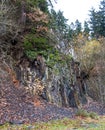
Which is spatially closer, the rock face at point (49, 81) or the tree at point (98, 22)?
the rock face at point (49, 81)

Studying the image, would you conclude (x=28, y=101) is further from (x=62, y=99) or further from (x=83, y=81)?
(x=83, y=81)

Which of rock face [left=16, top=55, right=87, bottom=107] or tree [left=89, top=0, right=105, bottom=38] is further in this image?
tree [left=89, top=0, right=105, bottom=38]

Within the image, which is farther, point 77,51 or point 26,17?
point 77,51

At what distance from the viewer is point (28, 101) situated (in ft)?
67.0

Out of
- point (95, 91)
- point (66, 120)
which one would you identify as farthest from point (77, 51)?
point (66, 120)

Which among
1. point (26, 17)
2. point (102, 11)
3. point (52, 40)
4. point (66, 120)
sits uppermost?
point (102, 11)

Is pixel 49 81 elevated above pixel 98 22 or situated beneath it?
situated beneath

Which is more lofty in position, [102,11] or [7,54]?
[102,11]

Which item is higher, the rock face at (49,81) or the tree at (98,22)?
the tree at (98,22)

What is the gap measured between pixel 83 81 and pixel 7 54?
10.5m

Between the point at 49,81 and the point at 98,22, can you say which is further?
the point at 98,22

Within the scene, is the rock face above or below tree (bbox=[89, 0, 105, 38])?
below

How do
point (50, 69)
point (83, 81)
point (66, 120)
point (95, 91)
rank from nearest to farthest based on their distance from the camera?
point (66, 120) → point (50, 69) → point (83, 81) → point (95, 91)

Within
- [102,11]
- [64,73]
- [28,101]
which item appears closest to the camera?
[28,101]
